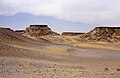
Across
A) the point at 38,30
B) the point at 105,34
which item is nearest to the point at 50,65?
Answer: the point at 105,34

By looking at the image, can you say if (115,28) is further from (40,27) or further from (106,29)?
(40,27)

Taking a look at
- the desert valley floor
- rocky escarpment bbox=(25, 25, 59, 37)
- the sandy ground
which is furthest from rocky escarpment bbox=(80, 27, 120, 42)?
the sandy ground

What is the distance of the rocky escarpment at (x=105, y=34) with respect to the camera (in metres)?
101

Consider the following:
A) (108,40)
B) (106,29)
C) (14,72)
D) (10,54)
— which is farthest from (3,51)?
(106,29)

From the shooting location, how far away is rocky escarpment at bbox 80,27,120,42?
10101cm

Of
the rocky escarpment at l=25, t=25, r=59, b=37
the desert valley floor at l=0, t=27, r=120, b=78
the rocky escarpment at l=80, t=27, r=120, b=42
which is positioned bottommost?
the desert valley floor at l=0, t=27, r=120, b=78

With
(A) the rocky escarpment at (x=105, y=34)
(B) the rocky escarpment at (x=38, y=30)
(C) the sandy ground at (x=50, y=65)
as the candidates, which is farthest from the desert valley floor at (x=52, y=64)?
(B) the rocky escarpment at (x=38, y=30)

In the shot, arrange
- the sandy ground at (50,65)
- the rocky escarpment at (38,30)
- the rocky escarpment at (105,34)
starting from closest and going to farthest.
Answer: the sandy ground at (50,65) → the rocky escarpment at (105,34) → the rocky escarpment at (38,30)

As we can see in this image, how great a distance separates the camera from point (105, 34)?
104 meters

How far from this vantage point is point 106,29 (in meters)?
107

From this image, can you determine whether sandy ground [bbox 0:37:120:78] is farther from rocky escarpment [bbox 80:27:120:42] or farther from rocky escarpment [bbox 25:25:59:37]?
rocky escarpment [bbox 25:25:59:37]

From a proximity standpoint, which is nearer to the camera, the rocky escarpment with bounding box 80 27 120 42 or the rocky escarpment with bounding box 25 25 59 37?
the rocky escarpment with bounding box 80 27 120 42

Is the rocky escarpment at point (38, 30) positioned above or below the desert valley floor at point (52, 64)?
above

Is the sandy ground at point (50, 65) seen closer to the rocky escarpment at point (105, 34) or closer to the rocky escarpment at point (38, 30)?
the rocky escarpment at point (105, 34)
